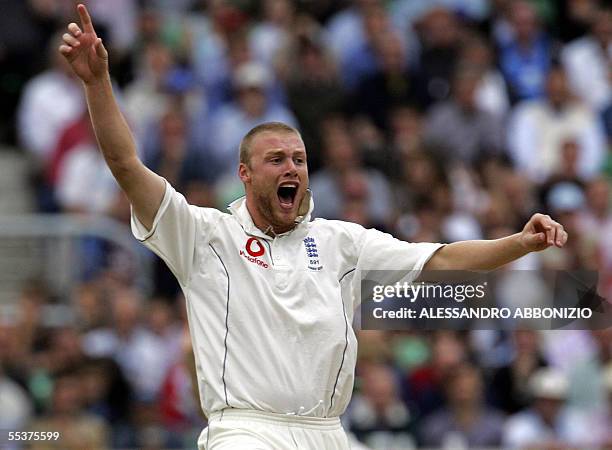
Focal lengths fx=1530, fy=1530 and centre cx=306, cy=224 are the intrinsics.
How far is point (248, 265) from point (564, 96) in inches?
334

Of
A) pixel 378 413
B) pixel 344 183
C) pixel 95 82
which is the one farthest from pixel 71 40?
pixel 344 183

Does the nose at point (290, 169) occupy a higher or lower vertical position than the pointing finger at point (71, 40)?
lower

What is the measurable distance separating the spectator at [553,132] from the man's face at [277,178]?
754 centimetres

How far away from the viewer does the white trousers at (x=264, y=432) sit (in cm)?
696

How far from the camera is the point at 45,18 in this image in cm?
1577

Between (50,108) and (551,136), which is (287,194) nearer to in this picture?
(50,108)

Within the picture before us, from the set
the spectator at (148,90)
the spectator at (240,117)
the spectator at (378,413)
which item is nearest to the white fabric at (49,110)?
the spectator at (148,90)

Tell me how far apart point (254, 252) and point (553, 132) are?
819 centimetres

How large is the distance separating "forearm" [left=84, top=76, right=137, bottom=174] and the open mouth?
817 millimetres

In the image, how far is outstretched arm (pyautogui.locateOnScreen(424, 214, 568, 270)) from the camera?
6.99 m

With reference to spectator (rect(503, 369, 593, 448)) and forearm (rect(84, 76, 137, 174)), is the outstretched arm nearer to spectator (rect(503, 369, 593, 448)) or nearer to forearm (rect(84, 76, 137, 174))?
forearm (rect(84, 76, 137, 174))

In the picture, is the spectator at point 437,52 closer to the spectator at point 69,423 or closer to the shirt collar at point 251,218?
the spectator at point 69,423

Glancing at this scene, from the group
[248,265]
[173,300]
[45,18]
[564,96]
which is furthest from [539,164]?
[248,265]

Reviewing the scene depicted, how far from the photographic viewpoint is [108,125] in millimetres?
6949
